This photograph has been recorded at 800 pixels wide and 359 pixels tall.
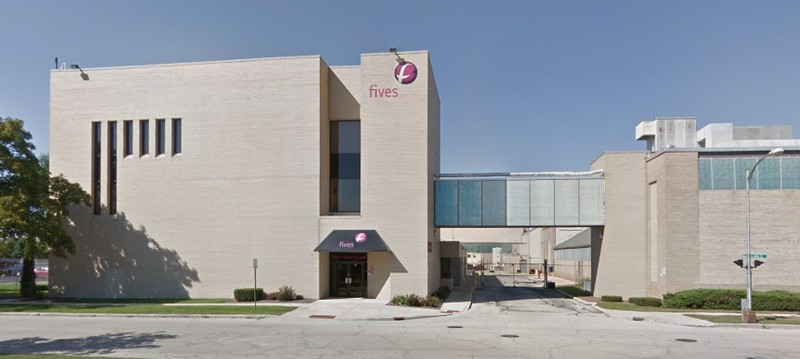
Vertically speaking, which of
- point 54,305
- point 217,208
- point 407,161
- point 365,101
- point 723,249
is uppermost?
point 365,101

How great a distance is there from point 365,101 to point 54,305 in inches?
818

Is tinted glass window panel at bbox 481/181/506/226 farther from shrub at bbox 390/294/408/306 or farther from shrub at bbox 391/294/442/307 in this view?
shrub at bbox 390/294/408/306

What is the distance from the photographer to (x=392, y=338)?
1975 cm

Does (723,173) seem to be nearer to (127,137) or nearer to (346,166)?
(346,166)

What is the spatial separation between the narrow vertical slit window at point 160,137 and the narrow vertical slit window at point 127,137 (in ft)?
6.41

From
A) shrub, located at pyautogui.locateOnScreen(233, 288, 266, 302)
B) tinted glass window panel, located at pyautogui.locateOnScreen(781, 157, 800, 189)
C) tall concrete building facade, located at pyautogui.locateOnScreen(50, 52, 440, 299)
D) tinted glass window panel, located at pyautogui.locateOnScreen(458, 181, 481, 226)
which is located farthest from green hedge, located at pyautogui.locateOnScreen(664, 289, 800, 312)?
shrub, located at pyautogui.locateOnScreen(233, 288, 266, 302)

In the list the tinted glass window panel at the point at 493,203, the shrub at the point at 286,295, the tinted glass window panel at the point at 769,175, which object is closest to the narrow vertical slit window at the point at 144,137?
Result: the shrub at the point at 286,295

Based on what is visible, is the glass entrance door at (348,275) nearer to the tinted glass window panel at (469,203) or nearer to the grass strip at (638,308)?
the tinted glass window panel at (469,203)

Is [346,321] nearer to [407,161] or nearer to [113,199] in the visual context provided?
[407,161]

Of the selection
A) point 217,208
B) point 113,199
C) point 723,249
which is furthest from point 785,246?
point 113,199

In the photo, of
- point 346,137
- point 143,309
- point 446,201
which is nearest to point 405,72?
point 346,137

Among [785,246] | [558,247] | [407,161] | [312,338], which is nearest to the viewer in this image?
[312,338]

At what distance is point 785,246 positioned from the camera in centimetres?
3034

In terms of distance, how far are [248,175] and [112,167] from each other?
9.49 m
